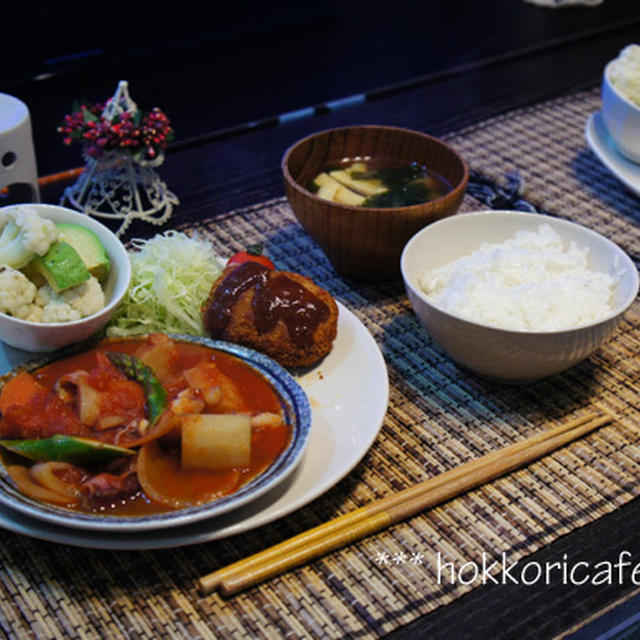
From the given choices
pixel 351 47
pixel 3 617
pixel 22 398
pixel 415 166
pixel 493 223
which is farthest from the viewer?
pixel 351 47

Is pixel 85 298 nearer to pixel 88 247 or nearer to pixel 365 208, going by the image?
pixel 88 247

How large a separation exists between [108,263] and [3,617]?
94 centimetres

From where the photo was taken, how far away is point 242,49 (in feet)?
17.0

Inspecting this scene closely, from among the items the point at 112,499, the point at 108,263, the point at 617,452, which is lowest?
the point at 617,452

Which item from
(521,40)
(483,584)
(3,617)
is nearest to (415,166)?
(483,584)

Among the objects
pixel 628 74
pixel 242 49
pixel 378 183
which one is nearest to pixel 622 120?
pixel 628 74

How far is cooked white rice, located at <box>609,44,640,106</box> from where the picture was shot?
116 inches

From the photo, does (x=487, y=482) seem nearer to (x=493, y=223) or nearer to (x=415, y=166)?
(x=493, y=223)

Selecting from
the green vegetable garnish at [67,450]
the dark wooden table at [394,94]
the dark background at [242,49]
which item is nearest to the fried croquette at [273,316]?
the green vegetable garnish at [67,450]

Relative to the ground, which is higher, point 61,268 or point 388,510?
point 61,268

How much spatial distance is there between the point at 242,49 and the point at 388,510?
4113mm

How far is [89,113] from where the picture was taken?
2.71 metres

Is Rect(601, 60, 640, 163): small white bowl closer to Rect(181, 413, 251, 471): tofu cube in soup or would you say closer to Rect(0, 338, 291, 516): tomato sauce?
Rect(0, 338, 291, 516): tomato sauce

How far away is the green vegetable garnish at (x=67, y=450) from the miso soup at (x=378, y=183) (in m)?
1.13
